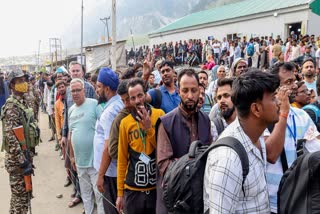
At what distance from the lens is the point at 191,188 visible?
5.18 ft

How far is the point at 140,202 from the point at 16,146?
2.05 m

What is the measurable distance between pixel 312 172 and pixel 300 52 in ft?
41.4

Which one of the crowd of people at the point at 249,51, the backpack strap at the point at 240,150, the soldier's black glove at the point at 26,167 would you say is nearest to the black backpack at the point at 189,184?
the backpack strap at the point at 240,150

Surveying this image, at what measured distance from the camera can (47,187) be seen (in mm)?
6000

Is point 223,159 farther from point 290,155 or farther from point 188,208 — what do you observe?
point 290,155

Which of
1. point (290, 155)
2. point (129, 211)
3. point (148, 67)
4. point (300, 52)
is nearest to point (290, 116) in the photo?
point (290, 155)

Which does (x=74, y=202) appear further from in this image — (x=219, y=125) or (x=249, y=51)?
(x=249, y=51)

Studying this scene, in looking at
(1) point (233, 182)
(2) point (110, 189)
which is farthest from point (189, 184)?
(2) point (110, 189)

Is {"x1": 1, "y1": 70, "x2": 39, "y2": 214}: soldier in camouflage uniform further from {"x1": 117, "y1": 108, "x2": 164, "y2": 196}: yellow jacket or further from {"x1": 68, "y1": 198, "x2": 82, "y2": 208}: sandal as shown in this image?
{"x1": 117, "y1": 108, "x2": 164, "y2": 196}: yellow jacket

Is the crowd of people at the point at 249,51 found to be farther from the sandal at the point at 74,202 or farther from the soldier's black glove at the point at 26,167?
the soldier's black glove at the point at 26,167

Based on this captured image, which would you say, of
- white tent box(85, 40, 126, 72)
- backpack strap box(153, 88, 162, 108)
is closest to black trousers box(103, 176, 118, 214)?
backpack strap box(153, 88, 162, 108)

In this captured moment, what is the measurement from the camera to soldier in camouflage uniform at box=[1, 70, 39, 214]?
3898 millimetres

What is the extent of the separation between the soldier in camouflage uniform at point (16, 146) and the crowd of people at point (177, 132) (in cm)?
1

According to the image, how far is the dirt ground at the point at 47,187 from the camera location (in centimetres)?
505
